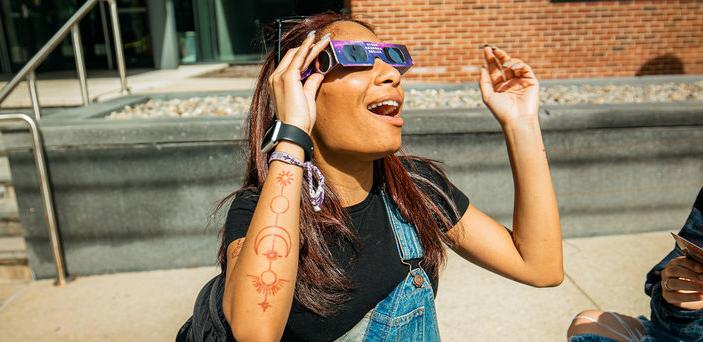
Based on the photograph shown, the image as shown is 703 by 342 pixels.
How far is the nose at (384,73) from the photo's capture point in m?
1.58

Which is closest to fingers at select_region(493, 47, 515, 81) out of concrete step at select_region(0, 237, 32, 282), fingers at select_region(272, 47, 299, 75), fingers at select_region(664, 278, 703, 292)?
fingers at select_region(272, 47, 299, 75)

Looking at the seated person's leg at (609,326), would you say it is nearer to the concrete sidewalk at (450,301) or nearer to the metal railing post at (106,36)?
the concrete sidewalk at (450,301)

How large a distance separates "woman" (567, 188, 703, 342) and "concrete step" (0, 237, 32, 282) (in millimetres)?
4003

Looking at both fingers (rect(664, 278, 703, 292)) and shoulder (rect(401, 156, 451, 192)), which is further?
shoulder (rect(401, 156, 451, 192))

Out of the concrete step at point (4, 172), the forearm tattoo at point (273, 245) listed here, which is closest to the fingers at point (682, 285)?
the forearm tattoo at point (273, 245)

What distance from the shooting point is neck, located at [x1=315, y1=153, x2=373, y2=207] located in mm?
1710

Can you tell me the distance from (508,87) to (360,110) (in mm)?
572

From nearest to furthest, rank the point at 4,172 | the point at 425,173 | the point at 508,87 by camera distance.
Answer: the point at 508,87, the point at 425,173, the point at 4,172

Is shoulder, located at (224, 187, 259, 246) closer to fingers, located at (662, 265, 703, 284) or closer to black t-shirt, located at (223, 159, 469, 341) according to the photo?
black t-shirt, located at (223, 159, 469, 341)

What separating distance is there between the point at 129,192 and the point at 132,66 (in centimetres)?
1065

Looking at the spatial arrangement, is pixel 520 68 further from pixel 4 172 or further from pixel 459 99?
pixel 459 99

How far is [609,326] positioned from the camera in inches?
78.5

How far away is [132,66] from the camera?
1366 centimetres

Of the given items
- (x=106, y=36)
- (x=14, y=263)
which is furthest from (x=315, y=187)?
(x=106, y=36)
